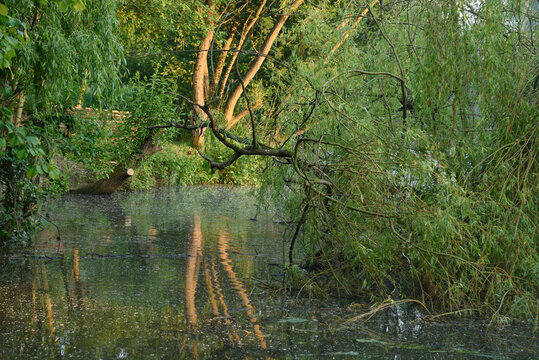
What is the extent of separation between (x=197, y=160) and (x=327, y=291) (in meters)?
17.5

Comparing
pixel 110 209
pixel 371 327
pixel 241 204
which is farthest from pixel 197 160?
pixel 371 327

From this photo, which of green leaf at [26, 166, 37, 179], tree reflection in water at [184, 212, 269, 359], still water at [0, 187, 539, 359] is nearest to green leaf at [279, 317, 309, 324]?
still water at [0, 187, 539, 359]

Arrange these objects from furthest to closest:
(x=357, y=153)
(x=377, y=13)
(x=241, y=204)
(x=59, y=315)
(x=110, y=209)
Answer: (x=241, y=204)
(x=110, y=209)
(x=377, y=13)
(x=357, y=153)
(x=59, y=315)

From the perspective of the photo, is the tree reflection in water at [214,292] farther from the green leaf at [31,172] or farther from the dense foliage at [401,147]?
the green leaf at [31,172]

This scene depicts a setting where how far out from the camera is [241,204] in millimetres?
17391

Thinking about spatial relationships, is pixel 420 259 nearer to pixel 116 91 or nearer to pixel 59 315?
pixel 59 315

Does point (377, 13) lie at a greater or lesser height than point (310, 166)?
greater

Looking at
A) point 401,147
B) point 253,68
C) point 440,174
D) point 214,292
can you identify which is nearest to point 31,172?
point 214,292

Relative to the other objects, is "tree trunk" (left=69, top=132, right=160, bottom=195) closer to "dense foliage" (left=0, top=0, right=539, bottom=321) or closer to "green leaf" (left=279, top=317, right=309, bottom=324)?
"dense foliage" (left=0, top=0, right=539, bottom=321)

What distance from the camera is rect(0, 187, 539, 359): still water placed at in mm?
5352

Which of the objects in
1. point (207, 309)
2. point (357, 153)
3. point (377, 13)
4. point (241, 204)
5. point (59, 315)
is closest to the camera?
point (59, 315)

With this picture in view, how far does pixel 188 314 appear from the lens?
6.36 metres

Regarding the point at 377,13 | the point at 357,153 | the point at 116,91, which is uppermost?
the point at 377,13

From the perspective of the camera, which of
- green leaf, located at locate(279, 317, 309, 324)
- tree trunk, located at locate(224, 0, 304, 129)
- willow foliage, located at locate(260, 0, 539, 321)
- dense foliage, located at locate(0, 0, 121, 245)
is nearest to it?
green leaf, located at locate(279, 317, 309, 324)
